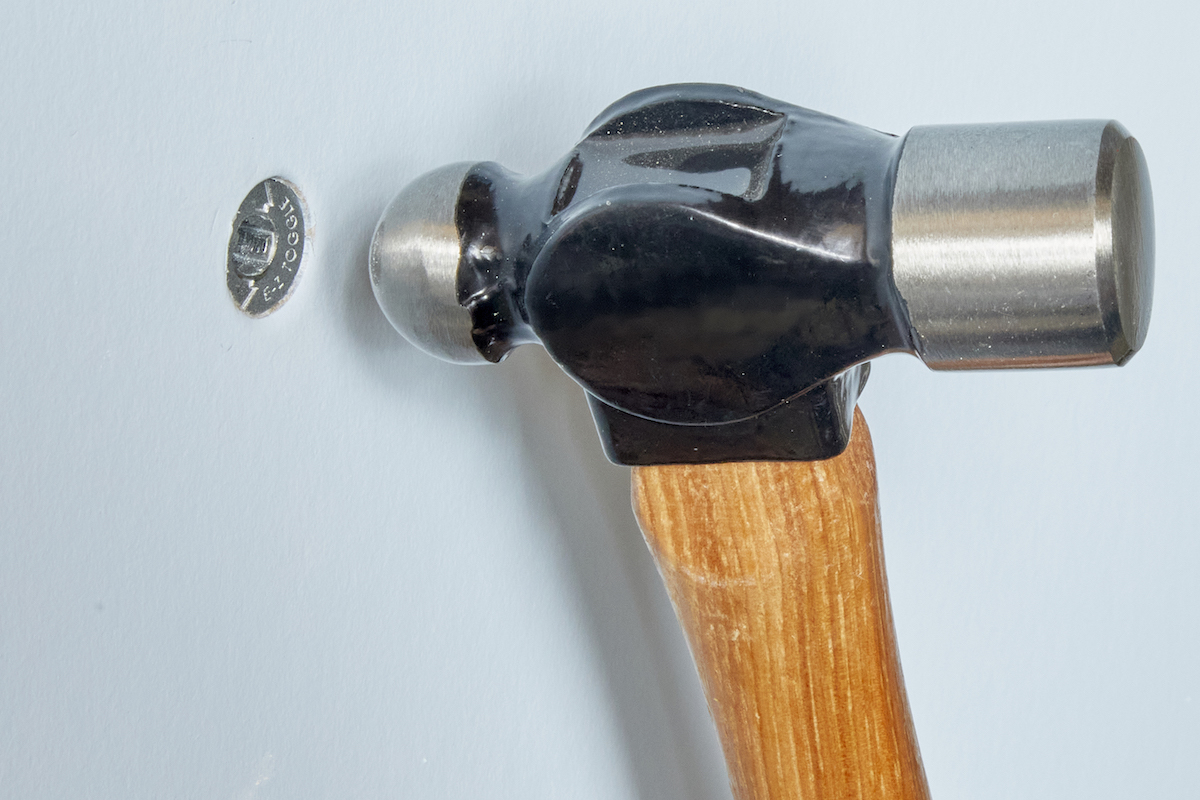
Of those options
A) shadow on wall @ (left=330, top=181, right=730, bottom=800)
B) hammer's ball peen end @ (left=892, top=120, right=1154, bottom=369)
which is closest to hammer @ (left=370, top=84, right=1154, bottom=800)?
hammer's ball peen end @ (left=892, top=120, right=1154, bottom=369)

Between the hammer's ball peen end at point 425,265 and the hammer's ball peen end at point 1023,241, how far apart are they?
0.51 ft

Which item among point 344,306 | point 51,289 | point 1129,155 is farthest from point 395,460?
point 1129,155

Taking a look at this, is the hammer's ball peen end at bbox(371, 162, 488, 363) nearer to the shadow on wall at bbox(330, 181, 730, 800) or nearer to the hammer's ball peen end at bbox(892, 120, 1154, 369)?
the shadow on wall at bbox(330, 181, 730, 800)

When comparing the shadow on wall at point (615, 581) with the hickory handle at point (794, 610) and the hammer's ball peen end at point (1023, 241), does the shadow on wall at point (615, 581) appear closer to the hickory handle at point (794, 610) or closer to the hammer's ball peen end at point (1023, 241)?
the hickory handle at point (794, 610)

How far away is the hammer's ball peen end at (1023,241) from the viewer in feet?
1.07

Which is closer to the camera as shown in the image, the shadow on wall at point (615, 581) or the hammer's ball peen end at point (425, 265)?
the hammer's ball peen end at point (425, 265)

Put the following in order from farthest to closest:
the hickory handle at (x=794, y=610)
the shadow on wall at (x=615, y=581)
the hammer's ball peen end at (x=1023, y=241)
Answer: the shadow on wall at (x=615, y=581)
the hickory handle at (x=794, y=610)
the hammer's ball peen end at (x=1023, y=241)

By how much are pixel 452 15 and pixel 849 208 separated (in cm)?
21

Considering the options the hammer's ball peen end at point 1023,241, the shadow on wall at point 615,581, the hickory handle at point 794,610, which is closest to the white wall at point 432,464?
the shadow on wall at point 615,581

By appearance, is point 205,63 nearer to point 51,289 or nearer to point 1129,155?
point 51,289

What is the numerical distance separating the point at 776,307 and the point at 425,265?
13 centimetres

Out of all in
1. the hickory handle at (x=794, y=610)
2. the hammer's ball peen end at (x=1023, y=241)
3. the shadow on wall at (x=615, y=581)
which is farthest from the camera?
the shadow on wall at (x=615, y=581)

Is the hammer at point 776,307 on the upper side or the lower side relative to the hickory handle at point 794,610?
upper

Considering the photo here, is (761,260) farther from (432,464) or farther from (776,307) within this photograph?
(432,464)
